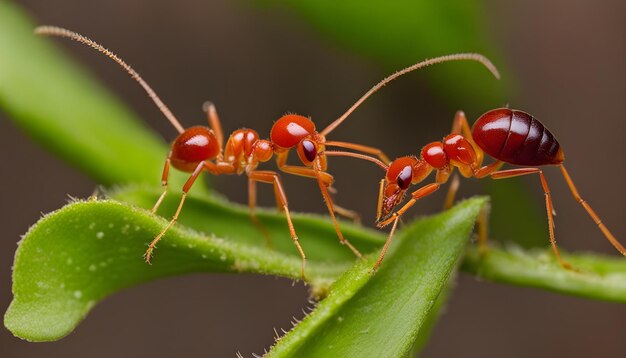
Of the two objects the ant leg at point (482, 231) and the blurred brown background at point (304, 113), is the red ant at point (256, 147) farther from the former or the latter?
the blurred brown background at point (304, 113)

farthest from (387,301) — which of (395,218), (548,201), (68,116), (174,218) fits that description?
(68,116)

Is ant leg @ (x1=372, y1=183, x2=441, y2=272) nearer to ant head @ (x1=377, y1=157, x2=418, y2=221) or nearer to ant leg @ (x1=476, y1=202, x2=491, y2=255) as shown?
ant head @ (x1=377, y1=157, x2=418, y2=221)

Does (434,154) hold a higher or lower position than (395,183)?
higher

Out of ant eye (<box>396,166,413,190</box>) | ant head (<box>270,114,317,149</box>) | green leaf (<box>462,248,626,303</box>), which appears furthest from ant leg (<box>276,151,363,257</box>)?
green leaf (<box>462,248,626,303</box>)

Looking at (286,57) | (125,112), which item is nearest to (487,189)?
(286,57)

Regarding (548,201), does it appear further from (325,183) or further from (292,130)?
(292,130)
